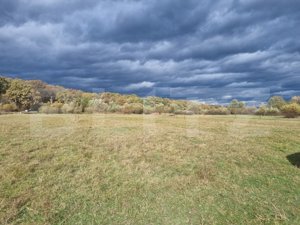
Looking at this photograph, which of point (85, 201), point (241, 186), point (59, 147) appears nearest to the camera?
point (85, 201)

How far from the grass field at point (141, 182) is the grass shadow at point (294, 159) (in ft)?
0.71

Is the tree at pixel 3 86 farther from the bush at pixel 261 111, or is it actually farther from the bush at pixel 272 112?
the bush at pixel 272 112

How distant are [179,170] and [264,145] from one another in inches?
348

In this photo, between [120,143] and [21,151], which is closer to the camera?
[21,151]

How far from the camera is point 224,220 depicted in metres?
8.06

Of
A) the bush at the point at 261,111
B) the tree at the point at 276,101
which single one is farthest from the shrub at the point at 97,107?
the tree at the point at 276,101

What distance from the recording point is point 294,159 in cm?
1472

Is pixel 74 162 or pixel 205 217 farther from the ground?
pixel 74 162

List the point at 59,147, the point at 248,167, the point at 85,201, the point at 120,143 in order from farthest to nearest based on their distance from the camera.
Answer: the point at 120,143
the point at 59,147
the point at 248,167
the point at 85,201

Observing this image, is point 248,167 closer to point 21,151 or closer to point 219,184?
point 219,184

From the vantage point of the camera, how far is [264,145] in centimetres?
1795

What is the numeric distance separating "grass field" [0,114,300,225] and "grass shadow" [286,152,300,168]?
22 cm

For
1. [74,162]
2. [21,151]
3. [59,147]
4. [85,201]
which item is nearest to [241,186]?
[85,201]

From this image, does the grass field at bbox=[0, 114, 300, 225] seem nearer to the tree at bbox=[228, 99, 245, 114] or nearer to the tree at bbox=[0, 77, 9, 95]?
the tree at bbox=[228, 99, 245, 114]
